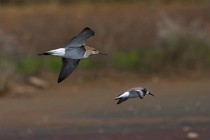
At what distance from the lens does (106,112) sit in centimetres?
1842

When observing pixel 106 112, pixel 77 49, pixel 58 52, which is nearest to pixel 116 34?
pixel 106 112

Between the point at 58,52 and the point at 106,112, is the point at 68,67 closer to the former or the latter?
the point at 58,52

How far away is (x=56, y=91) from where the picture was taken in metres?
20.6

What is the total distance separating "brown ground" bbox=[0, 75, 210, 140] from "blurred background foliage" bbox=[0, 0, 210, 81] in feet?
1.98

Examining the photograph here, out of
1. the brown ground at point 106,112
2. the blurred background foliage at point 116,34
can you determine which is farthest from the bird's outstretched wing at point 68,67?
the blurred background foliage at point 116,34

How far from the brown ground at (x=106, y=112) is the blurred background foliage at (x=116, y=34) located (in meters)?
0.60

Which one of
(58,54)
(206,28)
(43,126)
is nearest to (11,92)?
(43,126)

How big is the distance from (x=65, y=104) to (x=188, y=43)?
363 centimetres

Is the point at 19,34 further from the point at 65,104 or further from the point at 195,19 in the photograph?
the point at 65,104

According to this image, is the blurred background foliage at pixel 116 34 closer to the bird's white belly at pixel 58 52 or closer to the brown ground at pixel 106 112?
the brown ground at pixel 106 112

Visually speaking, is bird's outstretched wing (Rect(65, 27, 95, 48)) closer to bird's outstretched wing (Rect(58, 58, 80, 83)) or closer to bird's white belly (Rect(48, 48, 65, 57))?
bird's white belly (Rect(48, 48, 65, 57))

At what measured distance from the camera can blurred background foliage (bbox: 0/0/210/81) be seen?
21.8m

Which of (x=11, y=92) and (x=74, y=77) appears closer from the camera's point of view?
(x=11, y=92)

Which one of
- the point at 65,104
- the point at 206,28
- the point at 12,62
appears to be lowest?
the point at 65,104
